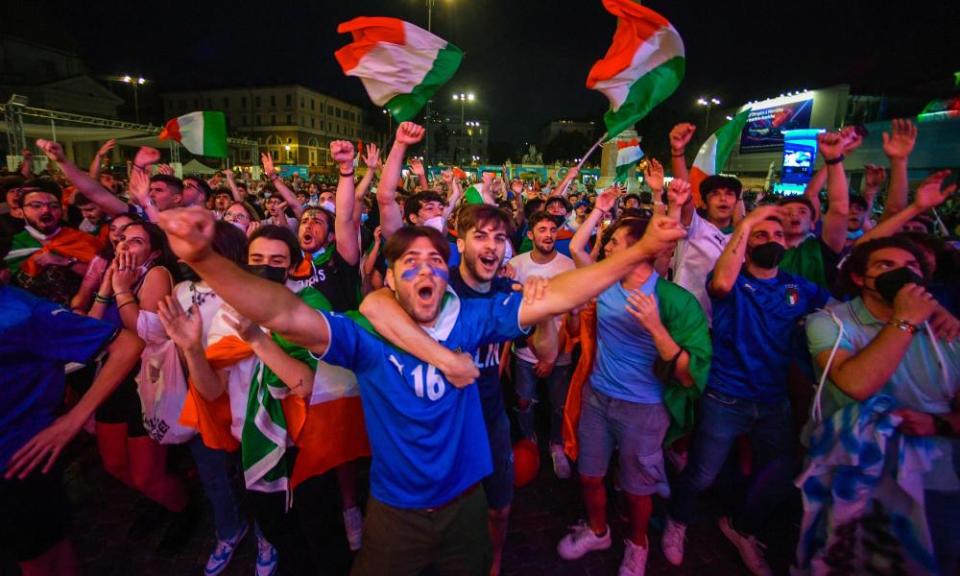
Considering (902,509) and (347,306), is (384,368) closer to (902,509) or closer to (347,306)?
(347,306)

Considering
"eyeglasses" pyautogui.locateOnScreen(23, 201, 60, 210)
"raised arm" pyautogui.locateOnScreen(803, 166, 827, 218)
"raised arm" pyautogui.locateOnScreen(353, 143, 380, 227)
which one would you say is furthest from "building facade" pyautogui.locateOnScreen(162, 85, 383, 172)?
"raised arm" pyautogui.locateOnScreen(803, 166, 827, 218)

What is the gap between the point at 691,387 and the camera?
9.50 ft

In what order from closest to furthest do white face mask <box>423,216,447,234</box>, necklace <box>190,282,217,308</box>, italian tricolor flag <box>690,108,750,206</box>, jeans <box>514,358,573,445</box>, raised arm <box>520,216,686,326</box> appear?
1. raised arm <box>520,216,686,326</box>
2. necklace <box>190,282,217,308</box>
3. jeans <box>514,358,573,445</box>
4. white face mask <box>423,216,447,234</box>
5. italian tricolor flag <box>690,108,750,206</box>

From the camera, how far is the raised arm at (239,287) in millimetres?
1380

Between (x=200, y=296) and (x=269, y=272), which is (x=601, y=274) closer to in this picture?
(x=269, y=272)

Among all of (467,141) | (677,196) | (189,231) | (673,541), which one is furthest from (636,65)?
(467,141)

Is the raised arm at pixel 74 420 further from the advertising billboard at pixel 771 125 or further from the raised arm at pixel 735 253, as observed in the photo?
the advertising billboard at pixel 771 125

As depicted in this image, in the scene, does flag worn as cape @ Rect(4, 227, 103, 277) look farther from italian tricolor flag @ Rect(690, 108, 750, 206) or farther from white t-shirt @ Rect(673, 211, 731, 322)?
italian tricolor flag @ Rect(690, 108, 750, 206)

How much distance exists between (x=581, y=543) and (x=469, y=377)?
203cm

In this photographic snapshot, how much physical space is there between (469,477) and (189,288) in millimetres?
2067

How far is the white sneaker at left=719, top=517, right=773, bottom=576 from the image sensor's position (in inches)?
121

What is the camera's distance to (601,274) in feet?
6.04

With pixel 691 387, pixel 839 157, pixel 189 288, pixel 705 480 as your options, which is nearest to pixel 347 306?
pixel 189 288

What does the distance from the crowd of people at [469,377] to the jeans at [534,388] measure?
0.09 meters
